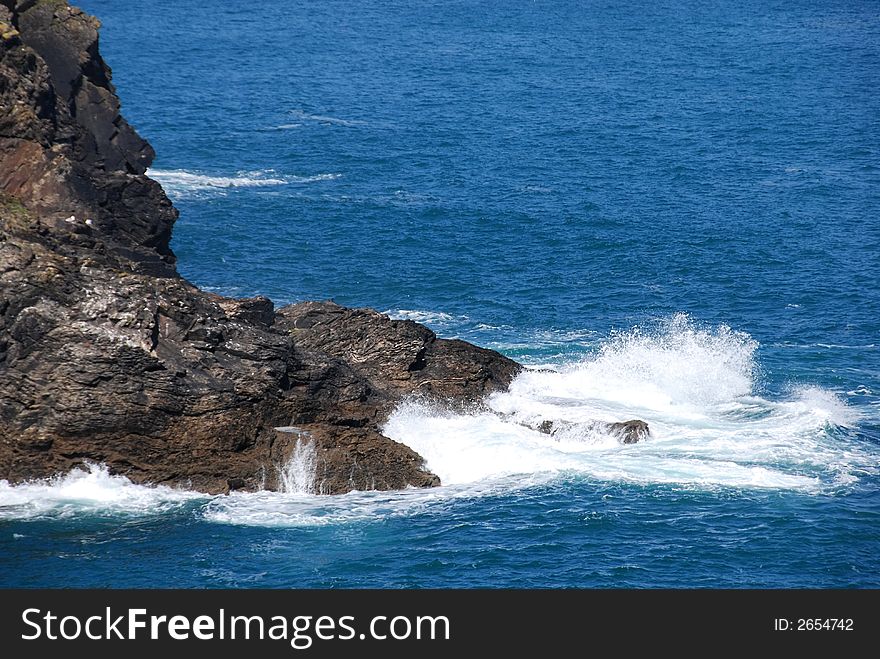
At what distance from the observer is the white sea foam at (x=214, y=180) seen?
90438 mm

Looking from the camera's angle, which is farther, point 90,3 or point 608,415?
point 90,3

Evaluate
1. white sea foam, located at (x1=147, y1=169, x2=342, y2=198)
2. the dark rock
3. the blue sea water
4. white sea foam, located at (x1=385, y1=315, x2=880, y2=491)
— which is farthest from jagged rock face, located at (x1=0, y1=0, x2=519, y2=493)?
white sea foam, located at (x1=147, y1=169, x2=342, y2=198)

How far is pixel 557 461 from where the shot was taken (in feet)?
163

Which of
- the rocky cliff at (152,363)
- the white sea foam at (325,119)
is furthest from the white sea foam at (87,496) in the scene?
the white sea foam at (325,119)

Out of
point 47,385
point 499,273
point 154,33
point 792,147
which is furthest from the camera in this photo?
point 154,33

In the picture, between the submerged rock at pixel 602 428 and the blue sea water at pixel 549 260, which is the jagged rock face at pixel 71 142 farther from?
the submerged rock at pixel 602 428

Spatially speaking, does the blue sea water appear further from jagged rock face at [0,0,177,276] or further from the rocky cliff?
jagged rock face at [0,0,177,276]

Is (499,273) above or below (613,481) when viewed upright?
above

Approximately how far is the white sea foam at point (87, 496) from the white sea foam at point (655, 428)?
9039 millimetres

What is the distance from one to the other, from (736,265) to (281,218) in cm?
2720

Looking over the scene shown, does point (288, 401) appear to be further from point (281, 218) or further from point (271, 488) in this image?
point (281, 218)

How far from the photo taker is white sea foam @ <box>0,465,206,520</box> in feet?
143
